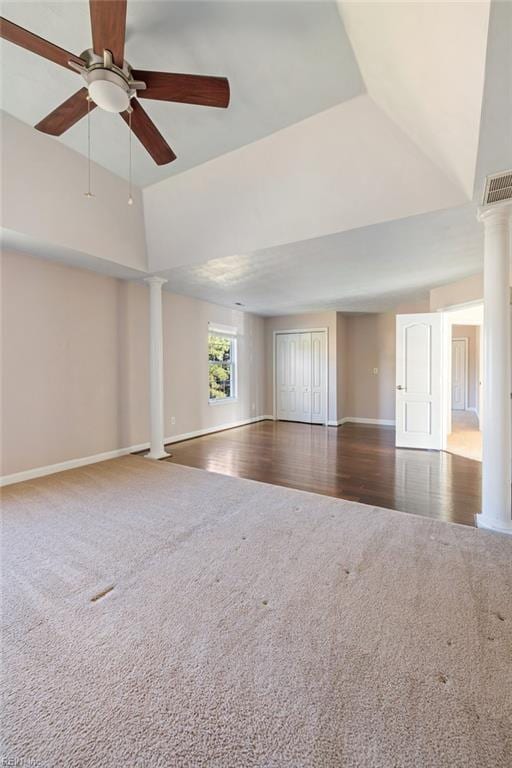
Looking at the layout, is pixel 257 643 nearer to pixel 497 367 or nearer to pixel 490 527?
pixel 490 527

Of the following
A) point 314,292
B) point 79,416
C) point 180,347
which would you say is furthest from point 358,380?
point 79,416

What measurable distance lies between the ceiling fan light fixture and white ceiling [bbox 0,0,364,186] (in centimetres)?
57

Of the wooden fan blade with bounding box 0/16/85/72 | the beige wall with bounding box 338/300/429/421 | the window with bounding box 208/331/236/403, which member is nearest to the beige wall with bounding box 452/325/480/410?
the beige wall with bounding box 338/300/429/421

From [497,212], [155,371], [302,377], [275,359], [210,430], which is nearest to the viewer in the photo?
[497,212]

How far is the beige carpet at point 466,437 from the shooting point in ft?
16.2

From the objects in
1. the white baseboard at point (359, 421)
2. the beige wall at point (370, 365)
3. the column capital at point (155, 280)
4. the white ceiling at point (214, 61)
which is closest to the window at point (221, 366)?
the column capital at point (155, 280)

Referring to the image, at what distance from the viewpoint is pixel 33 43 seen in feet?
5.16

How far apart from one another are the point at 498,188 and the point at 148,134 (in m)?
2.43

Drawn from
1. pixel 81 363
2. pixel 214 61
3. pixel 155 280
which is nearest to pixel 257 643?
pixel 214 61

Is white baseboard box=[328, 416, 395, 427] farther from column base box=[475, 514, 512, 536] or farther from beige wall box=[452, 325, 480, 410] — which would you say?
column base box=[475, 514, 512, 536]

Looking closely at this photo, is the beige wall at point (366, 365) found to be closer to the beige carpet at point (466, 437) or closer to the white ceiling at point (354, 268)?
the white ceiling at point (354, 268)

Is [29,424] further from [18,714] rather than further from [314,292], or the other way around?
[314,292]

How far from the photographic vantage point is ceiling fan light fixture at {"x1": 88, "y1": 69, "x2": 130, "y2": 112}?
1.69 metres

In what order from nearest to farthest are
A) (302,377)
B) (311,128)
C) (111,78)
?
(111,78) → (311,128) → (302,377)
